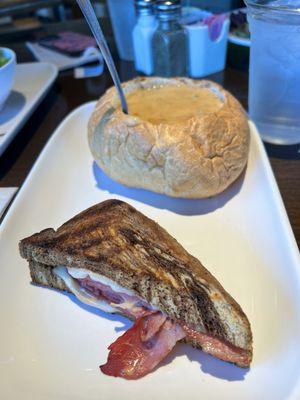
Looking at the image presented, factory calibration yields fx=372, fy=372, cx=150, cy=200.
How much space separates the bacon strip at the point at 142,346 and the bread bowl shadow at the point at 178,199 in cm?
38

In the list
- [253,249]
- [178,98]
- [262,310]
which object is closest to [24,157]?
[178,98]

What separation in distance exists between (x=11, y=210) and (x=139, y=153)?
0.37 metres

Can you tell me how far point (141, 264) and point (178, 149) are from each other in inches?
14.4

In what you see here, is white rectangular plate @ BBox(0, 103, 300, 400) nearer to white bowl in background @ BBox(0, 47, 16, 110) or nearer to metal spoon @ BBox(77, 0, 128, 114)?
metal spoon @ BBox(77, 0, 128, 114)

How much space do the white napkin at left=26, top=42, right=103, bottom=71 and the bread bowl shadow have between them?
114 centimetres

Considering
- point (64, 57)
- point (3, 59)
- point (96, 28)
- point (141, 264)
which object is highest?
point (96, 28)

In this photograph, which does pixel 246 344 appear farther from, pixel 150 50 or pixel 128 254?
pixel 150 50

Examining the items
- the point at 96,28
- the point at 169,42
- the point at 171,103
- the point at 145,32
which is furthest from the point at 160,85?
the point at 145,32

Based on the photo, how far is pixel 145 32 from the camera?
5.57 feet

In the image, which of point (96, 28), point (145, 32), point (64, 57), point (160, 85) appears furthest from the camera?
point (64, 57)

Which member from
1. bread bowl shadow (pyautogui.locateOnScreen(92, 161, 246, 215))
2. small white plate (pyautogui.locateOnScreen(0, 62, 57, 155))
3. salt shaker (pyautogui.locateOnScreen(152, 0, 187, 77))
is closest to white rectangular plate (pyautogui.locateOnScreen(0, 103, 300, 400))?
bread bowl shadow (pyautogui.locateOnScreen(92, 161, 246, 215))

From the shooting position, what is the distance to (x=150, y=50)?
1748mm

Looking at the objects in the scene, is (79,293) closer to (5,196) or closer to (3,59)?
(5,196)

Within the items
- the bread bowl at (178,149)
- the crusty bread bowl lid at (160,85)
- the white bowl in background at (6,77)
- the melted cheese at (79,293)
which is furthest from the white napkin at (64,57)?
the melted cheese at (79,293)
